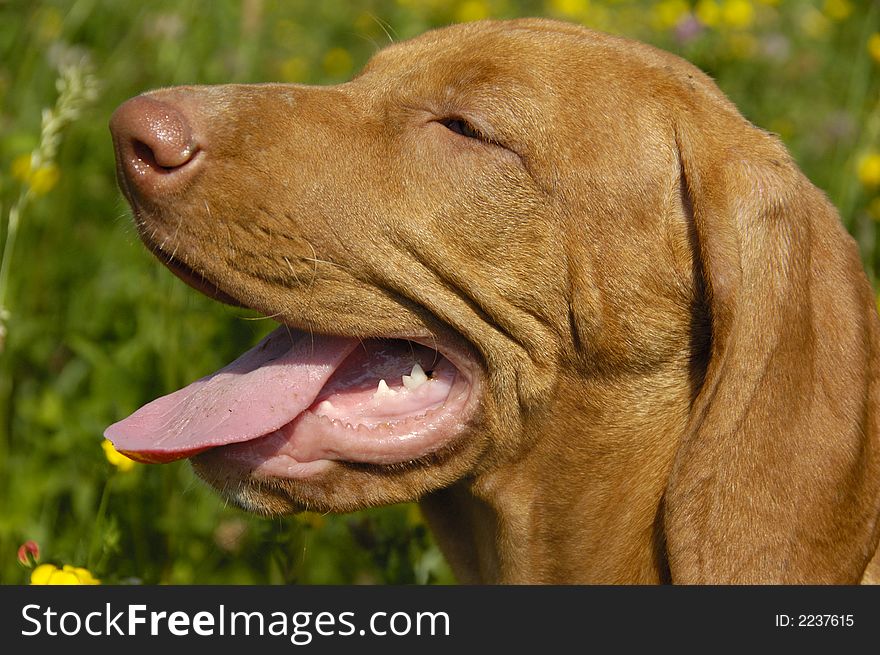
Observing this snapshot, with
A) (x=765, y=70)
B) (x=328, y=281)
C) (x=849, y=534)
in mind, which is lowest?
(x=765, y=70)

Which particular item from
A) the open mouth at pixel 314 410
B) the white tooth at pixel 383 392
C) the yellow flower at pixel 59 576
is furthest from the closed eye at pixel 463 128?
the yellow flower at pixel 59 576

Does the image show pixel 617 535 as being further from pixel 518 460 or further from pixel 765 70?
pixel 765 70

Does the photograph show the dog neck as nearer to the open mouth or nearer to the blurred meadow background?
the open mouth

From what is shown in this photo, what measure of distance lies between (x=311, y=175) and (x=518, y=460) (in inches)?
37.8

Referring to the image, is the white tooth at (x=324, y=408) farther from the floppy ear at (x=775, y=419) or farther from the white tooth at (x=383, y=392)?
the floppy ear at (x=775, y=419)

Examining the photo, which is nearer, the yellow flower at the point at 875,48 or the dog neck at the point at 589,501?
the dog neck at the point at 589,501

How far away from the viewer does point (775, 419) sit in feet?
9.68

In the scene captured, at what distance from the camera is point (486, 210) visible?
3184 mm

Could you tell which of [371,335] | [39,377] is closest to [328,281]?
[371,335]

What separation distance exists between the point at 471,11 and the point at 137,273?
2813 mm

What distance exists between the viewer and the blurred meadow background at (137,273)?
4.16 m

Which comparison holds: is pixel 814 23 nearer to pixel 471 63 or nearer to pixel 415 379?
pixel 471 63

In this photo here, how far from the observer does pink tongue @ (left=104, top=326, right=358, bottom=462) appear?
3154 millimetres

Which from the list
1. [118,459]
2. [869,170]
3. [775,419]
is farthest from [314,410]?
[869,170]
